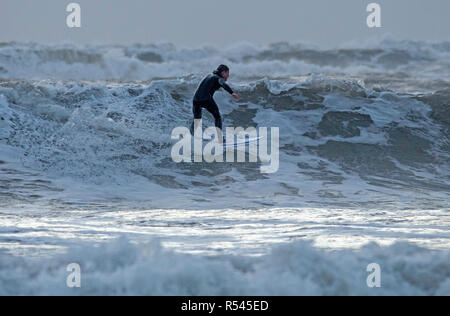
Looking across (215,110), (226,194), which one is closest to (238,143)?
(215,110)

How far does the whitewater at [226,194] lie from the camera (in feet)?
17.3

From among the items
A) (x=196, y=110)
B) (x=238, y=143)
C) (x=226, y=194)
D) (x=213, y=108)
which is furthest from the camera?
(x=238, y=143)

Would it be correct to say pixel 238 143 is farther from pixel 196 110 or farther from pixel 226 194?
pixel 226 194

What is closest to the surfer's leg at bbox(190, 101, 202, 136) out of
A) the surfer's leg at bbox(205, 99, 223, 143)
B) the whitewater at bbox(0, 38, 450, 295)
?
the surfer's leg at bbox(205, 99, 223, 143)

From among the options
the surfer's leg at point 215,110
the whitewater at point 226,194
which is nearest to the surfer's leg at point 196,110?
the surfer's leg at point 215,110

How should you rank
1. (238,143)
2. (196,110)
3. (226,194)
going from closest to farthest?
1. (226,194)
2. (196,110)
3. (238,143)

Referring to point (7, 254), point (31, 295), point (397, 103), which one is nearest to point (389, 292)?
point (31, 295)

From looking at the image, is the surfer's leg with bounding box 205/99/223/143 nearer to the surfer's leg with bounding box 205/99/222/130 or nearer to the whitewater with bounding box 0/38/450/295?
the surfer's leg with bounding box 205/99/222/130

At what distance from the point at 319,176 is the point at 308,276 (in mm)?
5888

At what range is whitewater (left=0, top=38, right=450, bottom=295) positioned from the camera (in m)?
5.29

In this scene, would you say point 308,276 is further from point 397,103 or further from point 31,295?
point 397,103

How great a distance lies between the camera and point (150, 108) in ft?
45.1

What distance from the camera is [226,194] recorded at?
32.1 ft

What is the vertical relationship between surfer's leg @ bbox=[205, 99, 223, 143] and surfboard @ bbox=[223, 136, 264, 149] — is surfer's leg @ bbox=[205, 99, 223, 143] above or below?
above
